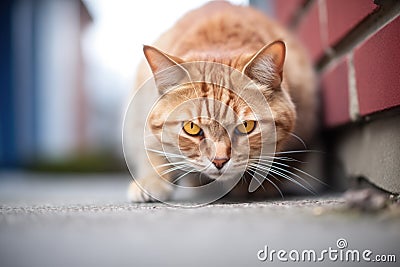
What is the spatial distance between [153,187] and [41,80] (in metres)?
4.34

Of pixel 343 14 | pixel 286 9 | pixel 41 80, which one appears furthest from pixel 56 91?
pixel 343 14

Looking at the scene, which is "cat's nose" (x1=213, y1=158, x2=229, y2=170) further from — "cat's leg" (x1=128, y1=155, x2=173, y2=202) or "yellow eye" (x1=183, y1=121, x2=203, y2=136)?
"cat's leg" (x1=128, y1=155, x2=173, y2=202)

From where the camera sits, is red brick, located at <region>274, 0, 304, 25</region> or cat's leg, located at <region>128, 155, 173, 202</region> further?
red brick, located at <region>274, 0, 304, 25</region>

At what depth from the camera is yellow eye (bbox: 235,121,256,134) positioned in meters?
1.50

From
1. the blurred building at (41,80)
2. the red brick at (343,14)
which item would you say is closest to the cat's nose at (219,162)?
the red brick at (343,14)

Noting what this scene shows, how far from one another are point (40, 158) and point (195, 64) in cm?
393

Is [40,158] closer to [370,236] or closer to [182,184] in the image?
[182,184]

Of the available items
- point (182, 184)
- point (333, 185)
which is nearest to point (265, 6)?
point (333, 185)

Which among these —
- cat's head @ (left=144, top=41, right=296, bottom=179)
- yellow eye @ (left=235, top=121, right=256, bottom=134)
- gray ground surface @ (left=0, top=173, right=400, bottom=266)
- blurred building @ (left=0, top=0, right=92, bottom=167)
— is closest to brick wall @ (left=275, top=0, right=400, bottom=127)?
cat's head @ (left=144, top=41, right=296, bottom=179)

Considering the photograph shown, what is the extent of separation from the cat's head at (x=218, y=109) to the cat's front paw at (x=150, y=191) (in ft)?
0.59

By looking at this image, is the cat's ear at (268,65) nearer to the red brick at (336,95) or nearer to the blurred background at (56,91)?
the red brick at (336,95)

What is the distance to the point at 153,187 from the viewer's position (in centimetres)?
174

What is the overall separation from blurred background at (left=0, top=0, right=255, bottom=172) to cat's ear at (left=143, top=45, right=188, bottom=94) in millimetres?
2491

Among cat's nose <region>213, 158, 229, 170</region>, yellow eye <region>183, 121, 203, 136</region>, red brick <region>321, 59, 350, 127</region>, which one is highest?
red brick <region>321, 59, 350, 127</region>
